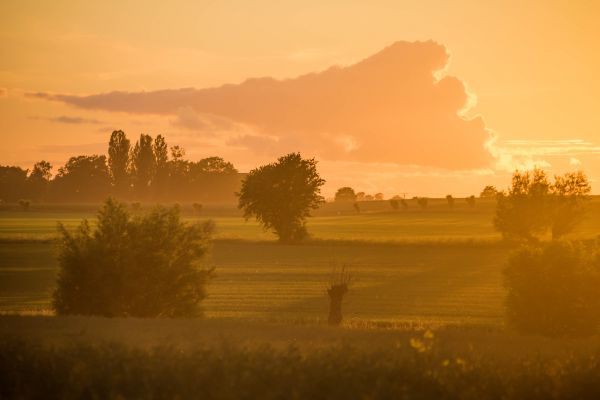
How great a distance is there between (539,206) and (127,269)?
67.2 meters

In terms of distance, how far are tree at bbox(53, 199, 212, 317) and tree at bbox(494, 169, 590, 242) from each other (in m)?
61.3

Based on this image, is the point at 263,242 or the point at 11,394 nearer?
the point at 11,394

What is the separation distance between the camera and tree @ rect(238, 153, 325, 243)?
3597 inches

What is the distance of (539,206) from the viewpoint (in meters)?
84.9

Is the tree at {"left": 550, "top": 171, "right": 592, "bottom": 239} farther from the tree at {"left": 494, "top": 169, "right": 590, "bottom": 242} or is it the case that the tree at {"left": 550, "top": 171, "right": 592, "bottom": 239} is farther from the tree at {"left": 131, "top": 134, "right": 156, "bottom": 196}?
the tree at {"left": 131, "top": 134, "right": 156, "bottom": 196}

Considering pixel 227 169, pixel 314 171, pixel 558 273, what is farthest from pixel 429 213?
pixel 558 273

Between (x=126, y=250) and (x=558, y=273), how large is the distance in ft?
63.8

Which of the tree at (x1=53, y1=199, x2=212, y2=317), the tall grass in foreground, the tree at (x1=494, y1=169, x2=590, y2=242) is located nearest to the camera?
the tall grass in foreground

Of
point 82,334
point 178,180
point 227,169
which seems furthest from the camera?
point 227,169

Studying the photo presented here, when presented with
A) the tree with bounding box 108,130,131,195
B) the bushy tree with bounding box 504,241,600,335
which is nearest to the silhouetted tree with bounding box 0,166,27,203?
the tree with bounding box 108,130,131,195

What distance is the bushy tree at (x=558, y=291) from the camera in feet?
96.8

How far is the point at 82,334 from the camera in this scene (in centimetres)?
1395

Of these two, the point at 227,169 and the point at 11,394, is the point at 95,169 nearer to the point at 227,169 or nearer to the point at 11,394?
the point at 227,169

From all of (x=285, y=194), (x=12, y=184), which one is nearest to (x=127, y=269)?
(x=285, y=194)
